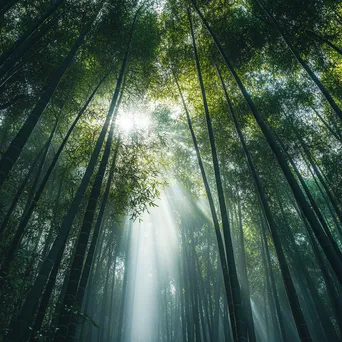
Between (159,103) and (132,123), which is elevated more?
(159,103)

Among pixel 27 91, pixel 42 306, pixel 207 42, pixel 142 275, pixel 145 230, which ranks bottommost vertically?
pixel 42 306

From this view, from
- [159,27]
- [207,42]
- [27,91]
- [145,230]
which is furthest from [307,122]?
[145,230]

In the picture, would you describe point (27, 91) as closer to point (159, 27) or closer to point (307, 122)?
point (159, 27)

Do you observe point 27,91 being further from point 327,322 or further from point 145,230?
point 145,230

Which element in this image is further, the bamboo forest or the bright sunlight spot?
the bright sunlight spot

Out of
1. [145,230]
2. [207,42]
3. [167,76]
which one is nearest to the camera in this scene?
[207,42]

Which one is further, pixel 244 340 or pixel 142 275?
pixel 142 275

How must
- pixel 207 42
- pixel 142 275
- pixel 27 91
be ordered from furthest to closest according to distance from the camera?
pixel 142 275
pixel 207 42
pixel 27 91

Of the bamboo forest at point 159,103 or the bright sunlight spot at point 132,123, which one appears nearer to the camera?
the bamboo forest at point 159,103

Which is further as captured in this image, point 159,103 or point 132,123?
point 159,103

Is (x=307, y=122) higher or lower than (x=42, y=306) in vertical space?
higher

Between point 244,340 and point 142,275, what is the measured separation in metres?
26.1

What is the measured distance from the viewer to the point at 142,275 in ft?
85.2

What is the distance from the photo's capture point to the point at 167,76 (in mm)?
5844
